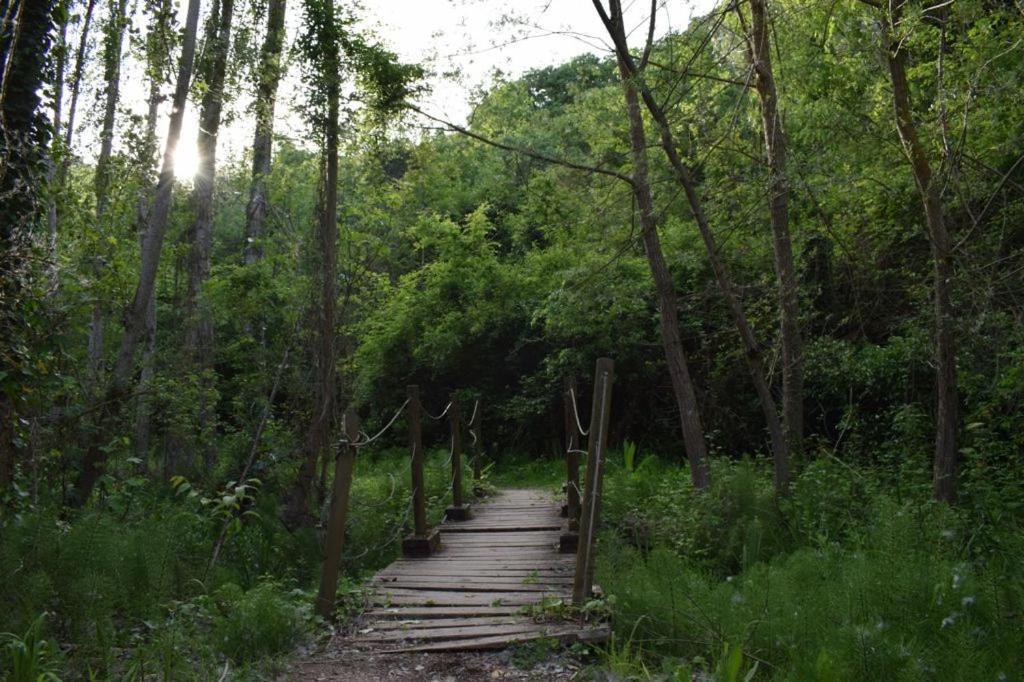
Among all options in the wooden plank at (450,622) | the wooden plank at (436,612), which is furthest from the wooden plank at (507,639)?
the wooden plank at (436,612)

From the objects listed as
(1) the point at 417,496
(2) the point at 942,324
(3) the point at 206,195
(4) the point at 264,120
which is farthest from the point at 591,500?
(3) the point at 206,195

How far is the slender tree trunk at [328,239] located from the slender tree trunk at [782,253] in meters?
4.48

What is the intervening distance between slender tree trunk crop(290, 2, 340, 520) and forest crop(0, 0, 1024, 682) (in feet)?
0.14

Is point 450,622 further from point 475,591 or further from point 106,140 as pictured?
point 106,140

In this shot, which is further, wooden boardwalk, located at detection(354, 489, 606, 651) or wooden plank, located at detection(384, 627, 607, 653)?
wooden boardwalk, located at detection(354, 489, 606, 651)

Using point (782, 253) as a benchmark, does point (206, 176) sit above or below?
above

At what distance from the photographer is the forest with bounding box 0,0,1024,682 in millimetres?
4797

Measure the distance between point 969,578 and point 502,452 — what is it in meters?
13.0

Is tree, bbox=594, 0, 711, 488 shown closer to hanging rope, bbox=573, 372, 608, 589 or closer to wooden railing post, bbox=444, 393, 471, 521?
wooden railing post, bbox=444, 393, 471, 521

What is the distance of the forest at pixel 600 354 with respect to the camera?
4.80 m

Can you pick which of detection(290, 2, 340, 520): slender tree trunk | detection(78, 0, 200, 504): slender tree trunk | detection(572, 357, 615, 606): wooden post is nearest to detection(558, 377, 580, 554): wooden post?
detection(572, 357, 615, 606): wooden post

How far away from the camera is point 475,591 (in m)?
6.38

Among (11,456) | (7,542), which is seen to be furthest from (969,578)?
(11,456)

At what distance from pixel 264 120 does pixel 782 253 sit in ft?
22.5
